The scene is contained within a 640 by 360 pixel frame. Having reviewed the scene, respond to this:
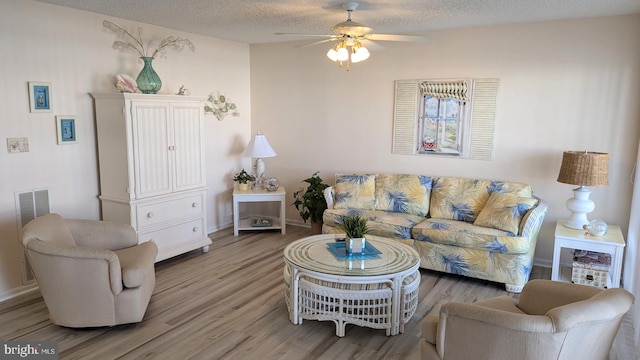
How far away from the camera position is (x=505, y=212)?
13.1ft

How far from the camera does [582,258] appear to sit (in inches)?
149

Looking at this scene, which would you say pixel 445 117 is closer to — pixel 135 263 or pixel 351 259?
pixel 351 259

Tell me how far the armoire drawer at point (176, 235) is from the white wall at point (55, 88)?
597 millimetres

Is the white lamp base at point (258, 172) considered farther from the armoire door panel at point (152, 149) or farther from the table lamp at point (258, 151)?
the armoire door panel at point (152, 149)

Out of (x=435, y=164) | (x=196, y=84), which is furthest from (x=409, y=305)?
(x=196, y=84)

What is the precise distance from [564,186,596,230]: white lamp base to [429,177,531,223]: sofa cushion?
1.36 ft

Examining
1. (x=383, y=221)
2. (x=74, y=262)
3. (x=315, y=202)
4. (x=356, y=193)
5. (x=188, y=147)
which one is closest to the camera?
(x=74, y=262)

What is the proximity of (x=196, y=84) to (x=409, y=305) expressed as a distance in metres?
3.57

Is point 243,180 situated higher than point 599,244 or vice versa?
point 243,180

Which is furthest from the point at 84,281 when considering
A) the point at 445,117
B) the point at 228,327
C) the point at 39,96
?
the point at 445,117

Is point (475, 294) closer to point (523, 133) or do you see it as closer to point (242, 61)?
point (523, 133)

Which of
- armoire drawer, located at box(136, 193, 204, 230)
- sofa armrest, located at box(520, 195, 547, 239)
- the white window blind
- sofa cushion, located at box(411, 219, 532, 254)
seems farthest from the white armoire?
sofa armrest, located at box(520, 195, 547, 239)

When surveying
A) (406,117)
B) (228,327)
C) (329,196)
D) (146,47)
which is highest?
(146,47)

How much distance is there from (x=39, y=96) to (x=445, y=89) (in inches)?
152
